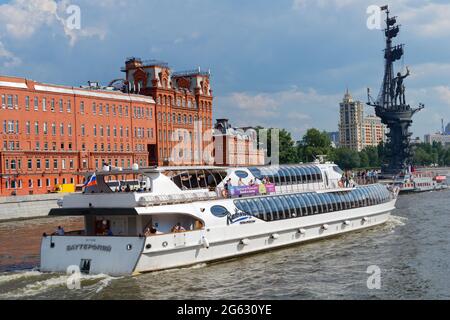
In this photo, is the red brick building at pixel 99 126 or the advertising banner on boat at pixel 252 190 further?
the red brick building at pixel 99 126

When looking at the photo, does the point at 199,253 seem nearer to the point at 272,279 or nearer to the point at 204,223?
the point at 204,223

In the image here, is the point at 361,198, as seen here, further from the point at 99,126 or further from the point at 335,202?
the point at 99,126

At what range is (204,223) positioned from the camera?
31.5 m

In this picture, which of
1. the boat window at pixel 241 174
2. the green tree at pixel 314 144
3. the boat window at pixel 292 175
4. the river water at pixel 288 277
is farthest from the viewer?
the green tree at pixel 314 144

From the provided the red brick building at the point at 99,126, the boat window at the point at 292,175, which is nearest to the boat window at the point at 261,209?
the boat window at the point at 292,175

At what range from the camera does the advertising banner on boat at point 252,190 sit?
116 feet

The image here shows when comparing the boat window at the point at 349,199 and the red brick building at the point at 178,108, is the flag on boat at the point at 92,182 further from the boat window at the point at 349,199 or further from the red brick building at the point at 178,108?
the red brick building at the point at 178,108

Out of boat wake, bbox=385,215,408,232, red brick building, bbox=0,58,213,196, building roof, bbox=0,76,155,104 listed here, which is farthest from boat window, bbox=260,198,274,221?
building roof, bbox=0,76,155,104

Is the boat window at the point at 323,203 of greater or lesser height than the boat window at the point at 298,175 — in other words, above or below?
below

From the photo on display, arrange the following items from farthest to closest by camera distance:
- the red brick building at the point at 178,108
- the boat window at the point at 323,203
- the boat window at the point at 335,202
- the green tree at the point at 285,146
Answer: the green tree at the point at 285,146
the red brick building at the point at 178,108
the boat window at the point at 335,202
the boat window at the point at 323,203

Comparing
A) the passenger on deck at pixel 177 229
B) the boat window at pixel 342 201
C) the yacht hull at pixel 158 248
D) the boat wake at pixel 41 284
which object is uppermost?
the boat window at pixel 342 201

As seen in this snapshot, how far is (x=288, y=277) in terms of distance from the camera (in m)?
29.0

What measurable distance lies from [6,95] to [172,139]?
33122 mm
